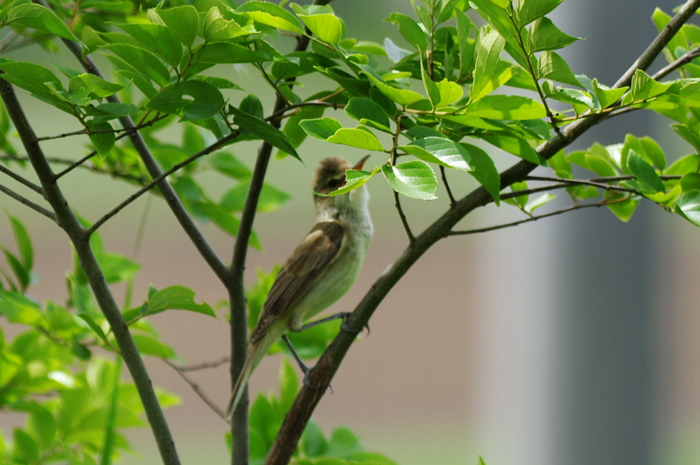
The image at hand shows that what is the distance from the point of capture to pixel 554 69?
67 centimetres

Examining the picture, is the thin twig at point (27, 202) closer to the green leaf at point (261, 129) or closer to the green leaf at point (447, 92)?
the green leaf at point (261, 129)

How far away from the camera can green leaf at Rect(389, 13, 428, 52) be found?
76 centimetres

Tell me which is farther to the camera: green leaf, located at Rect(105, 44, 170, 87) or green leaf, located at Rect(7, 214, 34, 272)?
green leaf, located at Rect(7, 214, 34, 272)

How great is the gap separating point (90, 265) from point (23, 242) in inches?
12.9

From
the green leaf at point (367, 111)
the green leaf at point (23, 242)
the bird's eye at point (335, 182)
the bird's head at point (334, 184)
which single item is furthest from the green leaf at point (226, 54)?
the bird's eye at point (335, 182)

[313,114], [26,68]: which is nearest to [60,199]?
[26,68]

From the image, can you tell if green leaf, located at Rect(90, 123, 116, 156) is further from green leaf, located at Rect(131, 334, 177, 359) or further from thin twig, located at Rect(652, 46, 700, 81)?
thin twig, located at Rect(652, 46, 700, 81)

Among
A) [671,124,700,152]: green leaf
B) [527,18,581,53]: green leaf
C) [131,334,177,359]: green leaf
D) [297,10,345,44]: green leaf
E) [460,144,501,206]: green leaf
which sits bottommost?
[131,334,177,359]: green leaf

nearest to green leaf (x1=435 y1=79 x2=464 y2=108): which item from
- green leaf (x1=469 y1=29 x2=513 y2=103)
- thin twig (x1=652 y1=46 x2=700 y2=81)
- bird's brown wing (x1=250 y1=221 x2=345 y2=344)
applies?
green leaf (x1=469 y1=29 x2=513 y2=103)

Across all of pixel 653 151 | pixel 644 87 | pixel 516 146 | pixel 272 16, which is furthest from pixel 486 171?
pixel 653 151

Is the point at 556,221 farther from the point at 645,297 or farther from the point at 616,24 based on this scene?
the point at 616,24

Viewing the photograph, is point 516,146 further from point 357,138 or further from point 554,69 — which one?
point 357,138

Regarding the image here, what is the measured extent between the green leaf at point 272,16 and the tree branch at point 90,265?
31 cm

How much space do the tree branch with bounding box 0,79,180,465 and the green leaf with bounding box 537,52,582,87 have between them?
58cm
